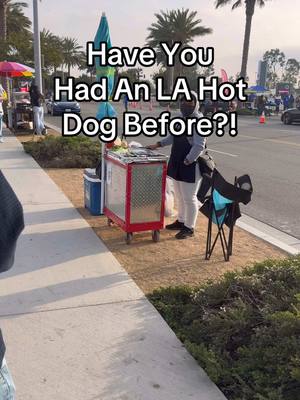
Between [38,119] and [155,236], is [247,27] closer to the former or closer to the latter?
[38,119]

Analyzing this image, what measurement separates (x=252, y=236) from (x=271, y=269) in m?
2.06

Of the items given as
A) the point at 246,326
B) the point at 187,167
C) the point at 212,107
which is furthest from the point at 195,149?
the point at 212,107

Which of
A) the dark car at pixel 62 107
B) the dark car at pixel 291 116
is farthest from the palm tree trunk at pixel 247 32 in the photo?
the dark car at pixel 62 107

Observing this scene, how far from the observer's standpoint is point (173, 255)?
4.93m

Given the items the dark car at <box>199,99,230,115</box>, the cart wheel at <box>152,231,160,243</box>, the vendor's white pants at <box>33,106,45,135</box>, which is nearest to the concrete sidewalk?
the cart wheel at <box>152,231,160,243</box>

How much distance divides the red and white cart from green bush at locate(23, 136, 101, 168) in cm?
476

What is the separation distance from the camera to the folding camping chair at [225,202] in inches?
179

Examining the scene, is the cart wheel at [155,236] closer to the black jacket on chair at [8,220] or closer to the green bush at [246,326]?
the green bush at [246,326]

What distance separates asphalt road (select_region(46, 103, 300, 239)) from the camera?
23.4ft

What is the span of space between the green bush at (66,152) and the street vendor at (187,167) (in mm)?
4728

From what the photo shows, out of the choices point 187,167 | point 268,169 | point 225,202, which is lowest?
point 268,169

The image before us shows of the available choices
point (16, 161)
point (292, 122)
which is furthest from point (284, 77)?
point (16, 161)

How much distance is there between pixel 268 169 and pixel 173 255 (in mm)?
6825

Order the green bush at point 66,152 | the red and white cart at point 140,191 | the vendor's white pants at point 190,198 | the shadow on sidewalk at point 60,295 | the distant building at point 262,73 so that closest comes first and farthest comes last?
the shadow on sidewalk at point 60,295
the red and white cart at point 140,191
the vendor's white pants at point 190,198
the green bush at point 66,152
the distant building at point 262,73
